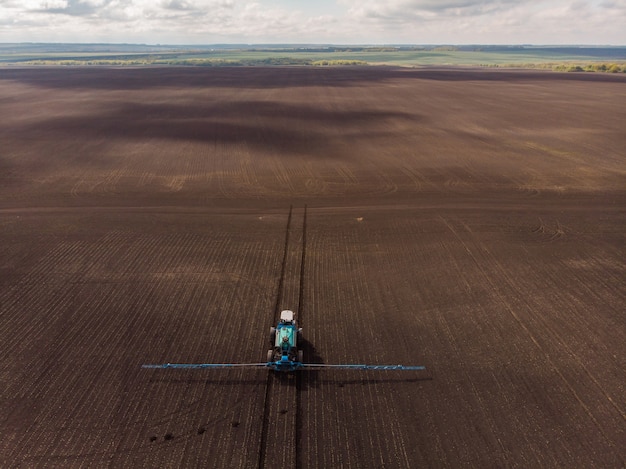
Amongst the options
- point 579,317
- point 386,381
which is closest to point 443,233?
point 579,317

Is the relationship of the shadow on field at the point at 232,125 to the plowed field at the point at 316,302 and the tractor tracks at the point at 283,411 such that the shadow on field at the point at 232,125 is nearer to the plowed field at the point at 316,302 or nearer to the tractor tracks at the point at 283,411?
the plowed field at the point at 316,302

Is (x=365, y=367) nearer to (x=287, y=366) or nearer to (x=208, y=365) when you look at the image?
(x=287, y=366)

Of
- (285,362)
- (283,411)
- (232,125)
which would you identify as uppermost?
(232,125)

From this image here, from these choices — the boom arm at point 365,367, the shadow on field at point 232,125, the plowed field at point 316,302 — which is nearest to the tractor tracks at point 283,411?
the plowed field at point 316,302

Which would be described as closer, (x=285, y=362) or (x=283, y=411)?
(x=283, y=411)

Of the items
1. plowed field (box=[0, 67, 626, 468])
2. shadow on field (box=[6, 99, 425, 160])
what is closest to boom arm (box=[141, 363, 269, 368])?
plowed field (box=[0, 67, 626, 468])

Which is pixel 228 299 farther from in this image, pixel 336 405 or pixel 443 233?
pixel 443 233

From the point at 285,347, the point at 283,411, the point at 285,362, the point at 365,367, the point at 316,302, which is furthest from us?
the point at 316,302

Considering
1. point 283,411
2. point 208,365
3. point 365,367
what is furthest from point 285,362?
point 365,367
